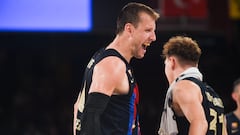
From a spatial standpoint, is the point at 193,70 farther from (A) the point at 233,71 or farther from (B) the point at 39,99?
(A) the point at 233,71

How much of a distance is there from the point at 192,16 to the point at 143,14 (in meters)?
3.51

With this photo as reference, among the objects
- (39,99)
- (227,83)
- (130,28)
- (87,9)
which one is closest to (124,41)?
(130,28)

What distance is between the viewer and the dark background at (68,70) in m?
7.52

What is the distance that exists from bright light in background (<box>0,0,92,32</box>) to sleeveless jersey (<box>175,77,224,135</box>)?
2672 mm

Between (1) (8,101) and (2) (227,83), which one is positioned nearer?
(1) (8,101)

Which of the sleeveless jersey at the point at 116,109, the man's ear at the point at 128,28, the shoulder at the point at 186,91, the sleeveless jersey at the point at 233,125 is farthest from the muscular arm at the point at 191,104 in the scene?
the sleeveless jersey at the point at 233,125

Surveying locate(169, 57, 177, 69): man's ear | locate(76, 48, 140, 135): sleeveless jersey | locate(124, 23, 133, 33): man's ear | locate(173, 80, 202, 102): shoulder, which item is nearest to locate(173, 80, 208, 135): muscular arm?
locate(173, 80, 202, 102): shoulder

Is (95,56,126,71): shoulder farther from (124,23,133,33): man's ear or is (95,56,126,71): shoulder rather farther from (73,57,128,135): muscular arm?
(124,23,133,33): man's ear

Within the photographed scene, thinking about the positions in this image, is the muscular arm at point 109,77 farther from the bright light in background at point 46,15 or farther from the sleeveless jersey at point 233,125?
the bright light in background at point 46,15

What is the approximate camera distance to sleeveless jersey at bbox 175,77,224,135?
4.20 m

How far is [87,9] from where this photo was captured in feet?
22.0

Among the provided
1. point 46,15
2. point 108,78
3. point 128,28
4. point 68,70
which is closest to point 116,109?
point 108,78

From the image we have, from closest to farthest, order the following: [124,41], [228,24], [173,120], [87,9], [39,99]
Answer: [124,41]
[173,120]
[87,9]
[228,24]
[39,99]

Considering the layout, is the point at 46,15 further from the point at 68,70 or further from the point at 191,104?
the point at 191,104
